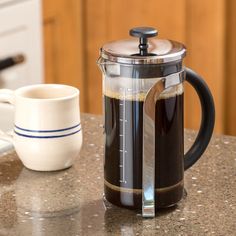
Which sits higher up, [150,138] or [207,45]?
[150,138]

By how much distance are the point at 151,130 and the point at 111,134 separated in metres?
0.07

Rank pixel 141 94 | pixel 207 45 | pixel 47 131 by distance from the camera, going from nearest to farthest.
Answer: pixel 141 94, pixel 47 131, pixel 207 45

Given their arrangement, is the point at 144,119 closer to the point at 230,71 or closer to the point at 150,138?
the point at 150,138

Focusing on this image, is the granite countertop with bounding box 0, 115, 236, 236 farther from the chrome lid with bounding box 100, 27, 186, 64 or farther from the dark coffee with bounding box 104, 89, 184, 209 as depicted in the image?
the chrome lid with bounding box 100, 27, 186, 64

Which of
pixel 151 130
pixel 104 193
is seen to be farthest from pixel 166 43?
pixel 104 193

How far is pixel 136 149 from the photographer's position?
1.08m

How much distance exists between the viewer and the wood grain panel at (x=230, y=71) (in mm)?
2824

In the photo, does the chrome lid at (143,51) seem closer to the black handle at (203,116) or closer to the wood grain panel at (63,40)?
the black handle at (203,116)

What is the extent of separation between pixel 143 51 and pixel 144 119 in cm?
9

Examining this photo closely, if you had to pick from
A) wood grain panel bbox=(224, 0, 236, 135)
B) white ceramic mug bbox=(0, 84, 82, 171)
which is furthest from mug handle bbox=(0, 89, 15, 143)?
wood grain panel bbox=(224, 0, 236, 135)

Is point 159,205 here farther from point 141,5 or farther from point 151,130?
point 141,5

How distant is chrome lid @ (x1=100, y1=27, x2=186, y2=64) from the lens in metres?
1.04

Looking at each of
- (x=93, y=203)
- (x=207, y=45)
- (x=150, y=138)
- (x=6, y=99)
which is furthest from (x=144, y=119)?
(x=207, y=45)

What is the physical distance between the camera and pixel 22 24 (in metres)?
2.39
